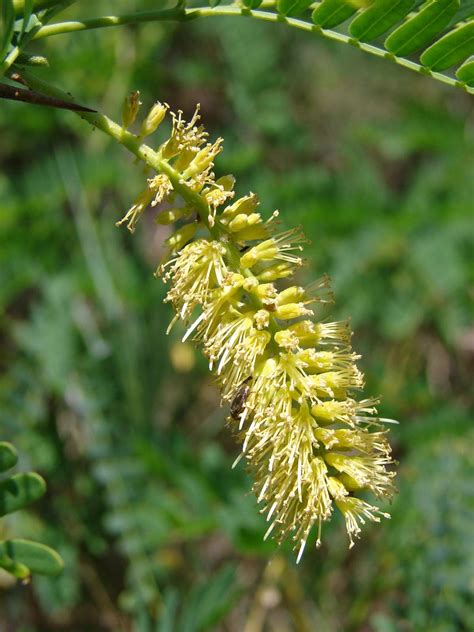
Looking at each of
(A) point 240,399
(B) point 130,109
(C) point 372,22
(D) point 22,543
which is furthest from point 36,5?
(D) point 22,543

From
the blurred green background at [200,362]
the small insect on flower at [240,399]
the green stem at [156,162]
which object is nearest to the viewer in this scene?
the green stem at [156,162]

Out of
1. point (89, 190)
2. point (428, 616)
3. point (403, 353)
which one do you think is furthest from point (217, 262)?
point (403, 353)

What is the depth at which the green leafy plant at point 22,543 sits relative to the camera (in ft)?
3.80

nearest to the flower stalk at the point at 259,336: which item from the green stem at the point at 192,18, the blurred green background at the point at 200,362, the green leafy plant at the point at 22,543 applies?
the green stem at the point at 192,18

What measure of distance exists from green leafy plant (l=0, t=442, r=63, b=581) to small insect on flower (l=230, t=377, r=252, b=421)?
1.00 ft

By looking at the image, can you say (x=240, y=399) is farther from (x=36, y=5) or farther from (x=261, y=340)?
(x=36, y=5)

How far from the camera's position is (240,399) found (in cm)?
107

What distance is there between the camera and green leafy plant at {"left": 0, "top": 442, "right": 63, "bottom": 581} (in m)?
1.16

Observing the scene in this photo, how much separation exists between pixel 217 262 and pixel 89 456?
148cm

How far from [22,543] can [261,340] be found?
0.48 metres

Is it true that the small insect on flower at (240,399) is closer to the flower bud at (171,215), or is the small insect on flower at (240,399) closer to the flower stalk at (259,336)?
the flower stalk at (259,336)

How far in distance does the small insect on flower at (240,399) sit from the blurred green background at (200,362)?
96 centimetres

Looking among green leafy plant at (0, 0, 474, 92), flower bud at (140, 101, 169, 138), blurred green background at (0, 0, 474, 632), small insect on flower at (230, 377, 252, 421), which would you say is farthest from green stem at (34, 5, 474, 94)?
blurred green background at (0, 0, 474, 632)

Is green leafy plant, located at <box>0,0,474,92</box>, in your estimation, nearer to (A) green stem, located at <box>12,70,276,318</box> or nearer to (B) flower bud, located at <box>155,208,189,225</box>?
(A) green stem, located at <box>12,70,276,318</box>
